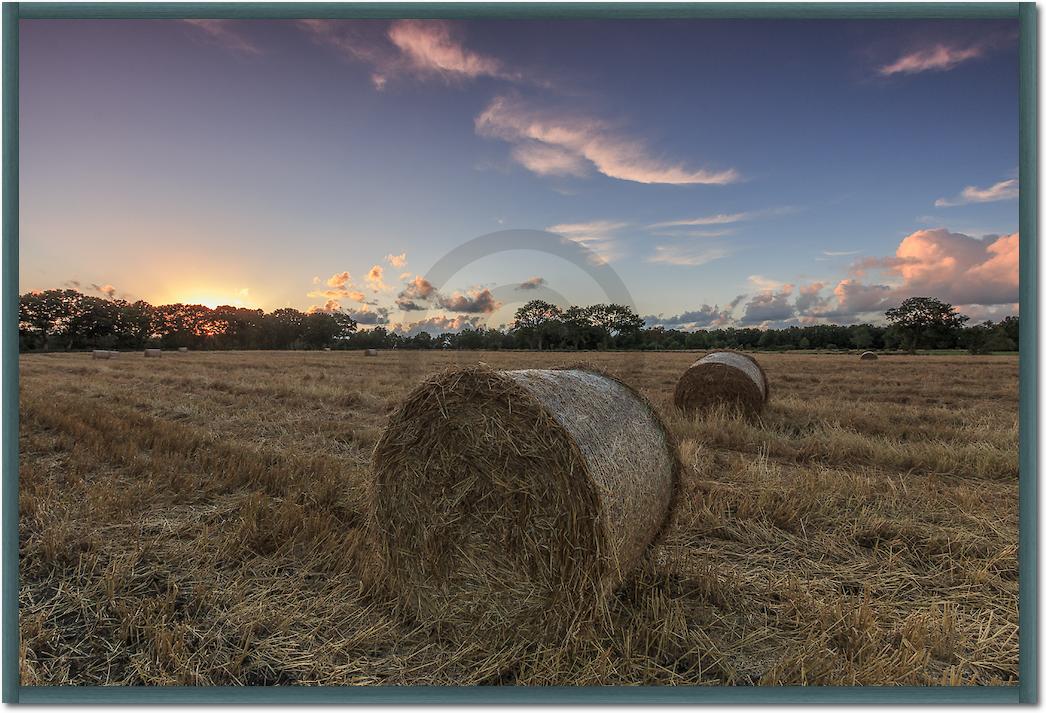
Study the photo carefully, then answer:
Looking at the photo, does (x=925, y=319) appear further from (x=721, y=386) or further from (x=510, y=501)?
(x=510, y=501)

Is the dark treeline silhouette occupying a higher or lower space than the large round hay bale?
higher

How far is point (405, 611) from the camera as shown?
10.3 feet

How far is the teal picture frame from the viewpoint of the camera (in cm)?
269

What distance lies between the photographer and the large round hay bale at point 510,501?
274cm

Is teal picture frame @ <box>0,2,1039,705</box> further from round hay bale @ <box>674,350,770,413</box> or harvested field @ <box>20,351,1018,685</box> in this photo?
round hay bale @ <box>674,350,770,413</box>

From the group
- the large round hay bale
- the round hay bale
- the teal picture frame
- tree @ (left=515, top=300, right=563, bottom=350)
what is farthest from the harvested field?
tree @ (left=515, top=300, right=563, bottom=350)

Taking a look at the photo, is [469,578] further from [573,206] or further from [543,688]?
[573,206]

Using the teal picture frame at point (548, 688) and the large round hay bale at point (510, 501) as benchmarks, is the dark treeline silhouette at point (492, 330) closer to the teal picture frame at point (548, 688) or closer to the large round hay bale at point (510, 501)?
the teal picture frame at point (548, 688)

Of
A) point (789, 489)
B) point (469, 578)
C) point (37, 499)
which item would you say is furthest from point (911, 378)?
point (37, 499)

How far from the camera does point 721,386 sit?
8570mm

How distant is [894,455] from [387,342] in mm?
6853

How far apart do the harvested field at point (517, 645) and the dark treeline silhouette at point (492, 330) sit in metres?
1.23

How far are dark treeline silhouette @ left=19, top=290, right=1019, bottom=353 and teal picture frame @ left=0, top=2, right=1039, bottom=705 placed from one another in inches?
19.7

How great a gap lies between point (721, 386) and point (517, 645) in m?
6.58
